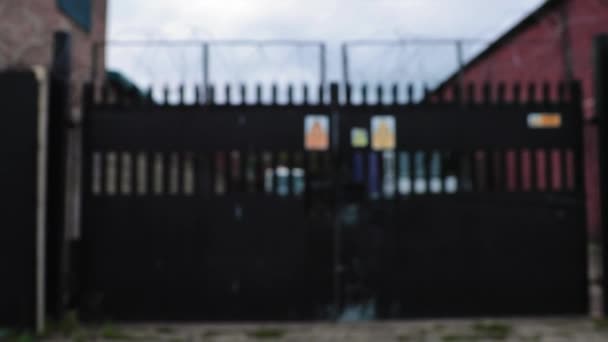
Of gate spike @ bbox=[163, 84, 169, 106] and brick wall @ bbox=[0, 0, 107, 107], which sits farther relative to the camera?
brick wall @ bbox=[0, 0, 107, 107]

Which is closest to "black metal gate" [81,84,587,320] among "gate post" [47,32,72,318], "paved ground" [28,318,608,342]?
"paved ground" [28,318,608,342]

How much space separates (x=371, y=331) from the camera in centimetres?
488

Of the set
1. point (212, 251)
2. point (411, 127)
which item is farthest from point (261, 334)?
point (411, 127)

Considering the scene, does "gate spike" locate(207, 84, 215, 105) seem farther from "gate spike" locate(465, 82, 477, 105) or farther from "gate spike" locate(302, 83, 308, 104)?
"gate spike" locate(465, 82, 477, 105)

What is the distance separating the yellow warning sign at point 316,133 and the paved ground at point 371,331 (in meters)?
1.74

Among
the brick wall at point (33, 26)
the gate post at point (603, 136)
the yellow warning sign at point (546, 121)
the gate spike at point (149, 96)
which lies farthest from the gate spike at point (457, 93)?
the brick wall at point (33, 26)

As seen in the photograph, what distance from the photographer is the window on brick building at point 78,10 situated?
1002 cm

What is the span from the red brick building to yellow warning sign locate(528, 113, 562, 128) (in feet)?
6.13

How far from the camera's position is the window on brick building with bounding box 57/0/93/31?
32.9 ft

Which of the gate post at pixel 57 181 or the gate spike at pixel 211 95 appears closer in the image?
the gate post at pixel 57 181

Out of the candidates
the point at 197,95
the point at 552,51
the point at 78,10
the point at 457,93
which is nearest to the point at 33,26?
the point at 78,10

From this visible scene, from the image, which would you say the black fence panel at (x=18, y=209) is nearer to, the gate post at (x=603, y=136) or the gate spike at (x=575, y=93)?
the gate spike at (x=575, y=93)

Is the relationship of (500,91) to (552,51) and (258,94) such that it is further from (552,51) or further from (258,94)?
(552,51)

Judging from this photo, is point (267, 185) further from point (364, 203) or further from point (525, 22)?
point (525, 22)
